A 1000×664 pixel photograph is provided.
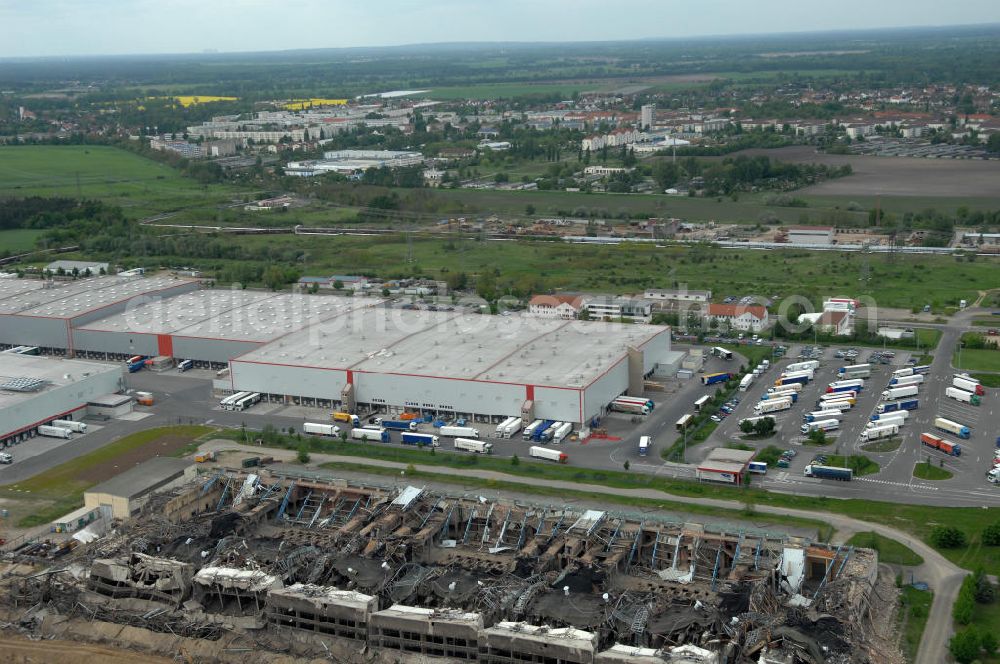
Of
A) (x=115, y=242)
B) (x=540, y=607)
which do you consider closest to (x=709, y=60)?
(x=115, y=242)

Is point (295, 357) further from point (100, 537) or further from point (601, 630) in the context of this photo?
point (601, 630)

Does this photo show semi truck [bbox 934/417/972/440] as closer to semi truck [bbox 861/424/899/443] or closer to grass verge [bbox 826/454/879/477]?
semi truck [bbox 861/424/899/443]

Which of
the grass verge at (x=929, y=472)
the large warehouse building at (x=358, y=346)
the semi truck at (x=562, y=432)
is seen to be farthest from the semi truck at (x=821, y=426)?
the semi truck at (x=562, y=432)

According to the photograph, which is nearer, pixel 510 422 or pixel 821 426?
pixel 821 426

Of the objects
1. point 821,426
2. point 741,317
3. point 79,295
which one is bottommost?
point 821,426

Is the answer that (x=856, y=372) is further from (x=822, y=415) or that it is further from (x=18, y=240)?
(x=18, y=240)

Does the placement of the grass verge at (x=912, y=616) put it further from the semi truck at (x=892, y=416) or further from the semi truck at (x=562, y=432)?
the semi truck at (x=562, y=432)

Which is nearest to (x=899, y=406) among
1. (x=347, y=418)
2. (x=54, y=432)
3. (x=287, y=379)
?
Result: (x=347, y=418)
